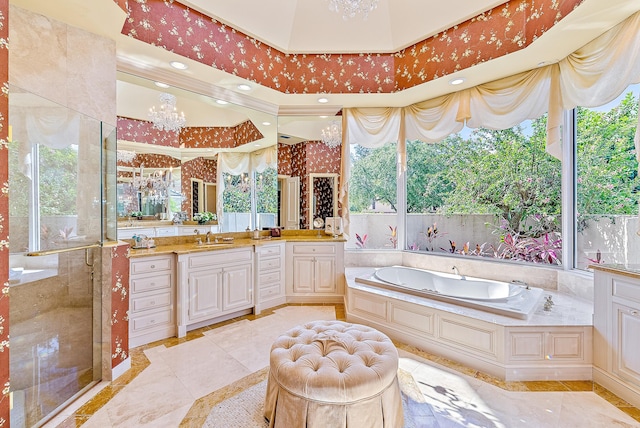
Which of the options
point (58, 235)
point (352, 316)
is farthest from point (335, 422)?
point (58, 235)

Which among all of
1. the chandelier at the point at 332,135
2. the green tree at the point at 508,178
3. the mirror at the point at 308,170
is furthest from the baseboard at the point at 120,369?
the green tree at the point at 508,178

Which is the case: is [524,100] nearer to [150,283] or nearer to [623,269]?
[623,269]

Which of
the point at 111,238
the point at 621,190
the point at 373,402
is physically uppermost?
the point at 621,190

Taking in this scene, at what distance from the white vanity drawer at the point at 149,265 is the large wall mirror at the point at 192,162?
1.58 feet

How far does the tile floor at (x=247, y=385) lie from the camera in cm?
165

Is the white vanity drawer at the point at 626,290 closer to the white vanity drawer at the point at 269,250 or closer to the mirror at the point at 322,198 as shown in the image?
the mirror at the point at 322,198

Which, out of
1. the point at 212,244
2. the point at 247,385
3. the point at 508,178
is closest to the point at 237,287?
the point at 212,244

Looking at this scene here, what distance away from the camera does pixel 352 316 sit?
302cm

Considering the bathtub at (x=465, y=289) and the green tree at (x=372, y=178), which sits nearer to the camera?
the bathtub at (x=465, y=289)

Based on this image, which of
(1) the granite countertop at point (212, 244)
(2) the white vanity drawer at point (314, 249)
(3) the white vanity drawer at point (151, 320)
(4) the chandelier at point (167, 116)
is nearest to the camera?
(3) the white vanity drawer at point (151, 320)

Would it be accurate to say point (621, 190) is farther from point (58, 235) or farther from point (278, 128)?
point (58, 235)

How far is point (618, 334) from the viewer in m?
1.87

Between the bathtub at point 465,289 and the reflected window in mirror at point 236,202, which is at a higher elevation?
the reflected window in mirror at point 236,202

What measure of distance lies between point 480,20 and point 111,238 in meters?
3.85
